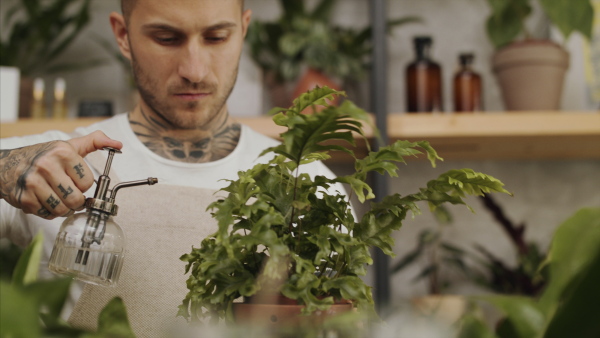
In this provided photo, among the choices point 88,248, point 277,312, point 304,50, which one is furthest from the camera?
point 304,50

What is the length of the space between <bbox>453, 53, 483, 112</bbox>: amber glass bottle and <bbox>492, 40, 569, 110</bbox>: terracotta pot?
105mm

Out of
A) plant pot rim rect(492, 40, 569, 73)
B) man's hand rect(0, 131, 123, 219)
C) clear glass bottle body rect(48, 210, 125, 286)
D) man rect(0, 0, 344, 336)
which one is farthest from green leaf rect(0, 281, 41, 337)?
plant pot rim rect(492, 40, 569, 73)

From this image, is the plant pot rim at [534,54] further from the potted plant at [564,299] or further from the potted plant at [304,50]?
the potted plant at [564,299]

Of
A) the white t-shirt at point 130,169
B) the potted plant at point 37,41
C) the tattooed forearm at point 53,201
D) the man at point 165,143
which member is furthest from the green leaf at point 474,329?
the potted plant at point 37,41

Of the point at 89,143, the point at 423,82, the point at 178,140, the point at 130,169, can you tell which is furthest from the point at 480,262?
the point at 89,143

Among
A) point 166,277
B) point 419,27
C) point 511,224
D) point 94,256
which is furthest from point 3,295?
point 419,27

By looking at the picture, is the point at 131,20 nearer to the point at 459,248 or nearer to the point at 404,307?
the point at 404,307

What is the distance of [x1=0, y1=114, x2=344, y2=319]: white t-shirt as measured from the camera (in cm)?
133

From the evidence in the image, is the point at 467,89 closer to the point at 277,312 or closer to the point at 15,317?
the point at 277,312

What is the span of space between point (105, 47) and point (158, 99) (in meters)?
1.15

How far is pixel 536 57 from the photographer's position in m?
2.03

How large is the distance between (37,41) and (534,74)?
5.66ft

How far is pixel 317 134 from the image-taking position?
1.90 feet

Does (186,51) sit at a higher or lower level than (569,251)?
higher
